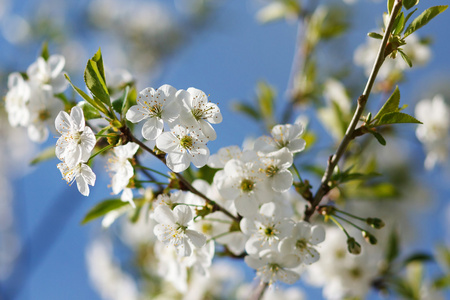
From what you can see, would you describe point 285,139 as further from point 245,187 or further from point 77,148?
point 77,148

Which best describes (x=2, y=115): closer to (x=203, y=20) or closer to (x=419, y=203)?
(x=203, y=20)

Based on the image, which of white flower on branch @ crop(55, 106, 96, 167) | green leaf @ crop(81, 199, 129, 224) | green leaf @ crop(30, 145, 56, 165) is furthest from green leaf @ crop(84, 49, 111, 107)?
green leaf @ crop(30, 145, 56, 165)

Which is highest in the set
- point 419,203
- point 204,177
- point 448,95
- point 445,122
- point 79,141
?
point 448,95

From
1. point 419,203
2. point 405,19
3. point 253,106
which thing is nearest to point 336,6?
point 253,106

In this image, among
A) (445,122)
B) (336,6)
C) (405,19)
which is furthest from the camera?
(336,6)

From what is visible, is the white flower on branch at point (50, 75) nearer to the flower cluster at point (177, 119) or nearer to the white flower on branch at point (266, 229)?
the flower cluster at point (177, 119)

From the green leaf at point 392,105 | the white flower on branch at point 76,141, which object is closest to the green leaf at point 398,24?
the green leaf at point 392,105
